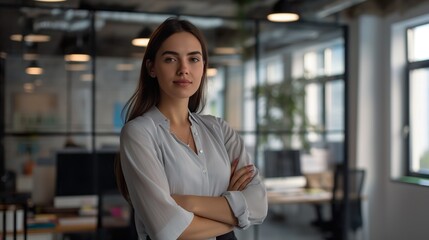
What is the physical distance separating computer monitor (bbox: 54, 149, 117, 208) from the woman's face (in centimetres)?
325

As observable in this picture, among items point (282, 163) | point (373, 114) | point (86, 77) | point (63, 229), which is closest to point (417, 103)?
point (373, 114)

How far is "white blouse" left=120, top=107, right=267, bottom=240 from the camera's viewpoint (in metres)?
1.75

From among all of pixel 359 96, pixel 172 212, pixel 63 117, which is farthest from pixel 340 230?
pixel 172 212

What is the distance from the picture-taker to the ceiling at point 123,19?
5793 millimetres

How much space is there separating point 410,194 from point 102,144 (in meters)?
3.55

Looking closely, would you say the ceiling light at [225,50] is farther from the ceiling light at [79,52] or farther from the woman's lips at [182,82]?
the woman's lips at [182,82]

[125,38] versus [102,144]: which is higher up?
[125,38]

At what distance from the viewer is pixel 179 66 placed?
1846 mm

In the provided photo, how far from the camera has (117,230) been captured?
517 centimetres

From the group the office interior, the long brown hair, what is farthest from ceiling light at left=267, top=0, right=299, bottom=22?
the long brown hair

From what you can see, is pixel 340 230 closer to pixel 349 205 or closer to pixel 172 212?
pixel 349 205

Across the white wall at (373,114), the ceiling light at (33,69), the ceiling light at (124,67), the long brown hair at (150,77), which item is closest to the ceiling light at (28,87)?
the ceiling light at (33,69)

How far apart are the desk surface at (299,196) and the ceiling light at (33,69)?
9.17 feet

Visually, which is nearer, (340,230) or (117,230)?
(117,230)
